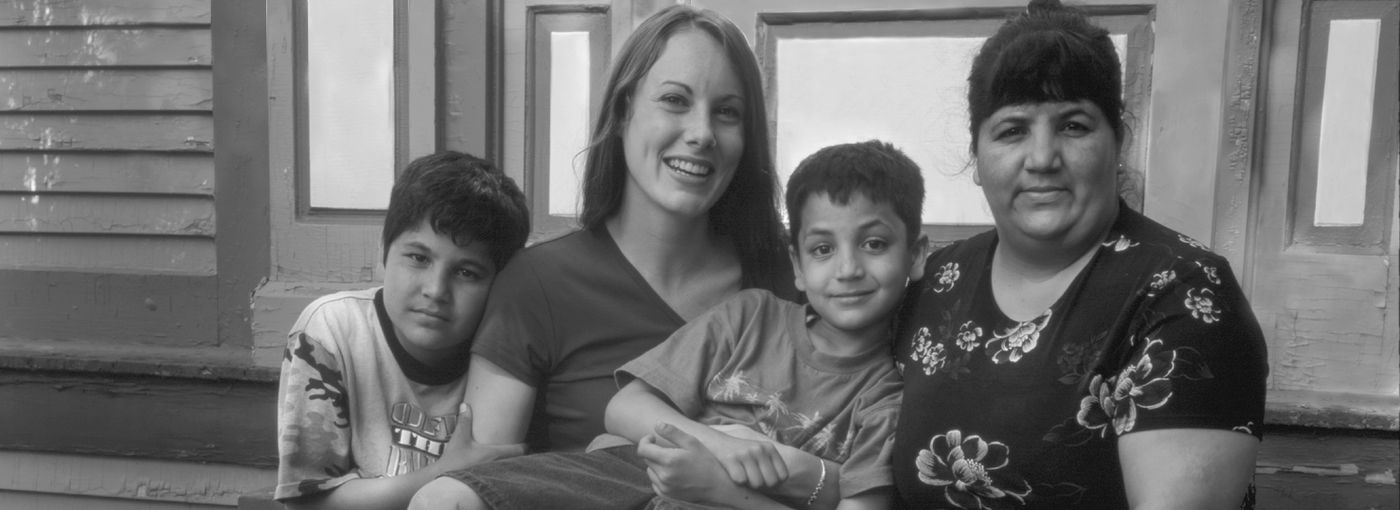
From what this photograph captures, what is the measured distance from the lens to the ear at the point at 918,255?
6.51 ft

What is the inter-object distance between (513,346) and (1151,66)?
1.74 meters

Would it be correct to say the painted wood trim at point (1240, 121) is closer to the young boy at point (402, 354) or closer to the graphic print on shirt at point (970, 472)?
the graphic print on shirt at point (970, 472)

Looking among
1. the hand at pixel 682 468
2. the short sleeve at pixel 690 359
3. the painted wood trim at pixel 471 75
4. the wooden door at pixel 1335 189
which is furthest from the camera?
the painted wood trim at pixel 471 75

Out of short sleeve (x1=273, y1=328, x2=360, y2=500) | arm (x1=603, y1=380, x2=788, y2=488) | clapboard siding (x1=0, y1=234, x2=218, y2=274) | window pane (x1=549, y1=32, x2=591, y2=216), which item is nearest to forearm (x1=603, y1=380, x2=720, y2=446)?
arm (x1=603, y1=380, x2=788, y2=488)

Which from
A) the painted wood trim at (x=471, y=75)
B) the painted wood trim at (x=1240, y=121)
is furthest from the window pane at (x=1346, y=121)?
the painted wood trim at (x=471, y=75)

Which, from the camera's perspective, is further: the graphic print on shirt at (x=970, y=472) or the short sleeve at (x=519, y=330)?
the short sleeve at (x=519, y=330)

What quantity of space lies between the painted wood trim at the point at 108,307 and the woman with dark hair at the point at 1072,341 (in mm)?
2366

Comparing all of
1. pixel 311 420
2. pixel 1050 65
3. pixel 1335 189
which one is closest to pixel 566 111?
pixel 311 420

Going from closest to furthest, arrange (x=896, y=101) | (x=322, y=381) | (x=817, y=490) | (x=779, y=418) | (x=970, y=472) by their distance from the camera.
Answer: (x=970, y=472)
(x=817, y=490)
(x=779, y=418)
(x=322, y=381)
(x=896, y=101)

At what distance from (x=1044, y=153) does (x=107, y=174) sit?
2.89 metres

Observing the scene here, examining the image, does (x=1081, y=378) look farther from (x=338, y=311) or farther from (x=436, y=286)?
(x=338, y=311)

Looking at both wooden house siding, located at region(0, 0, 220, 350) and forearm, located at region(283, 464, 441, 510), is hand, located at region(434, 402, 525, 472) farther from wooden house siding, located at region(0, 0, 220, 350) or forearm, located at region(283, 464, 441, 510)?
wooden house siding, located at region(0, 0, 220, 350)

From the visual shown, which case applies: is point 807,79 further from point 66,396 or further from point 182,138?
point 66,396

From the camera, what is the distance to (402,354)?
223 centimetres
